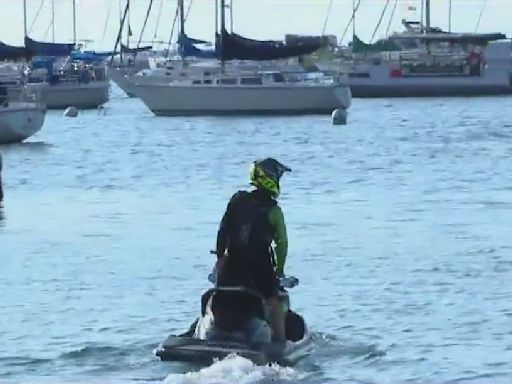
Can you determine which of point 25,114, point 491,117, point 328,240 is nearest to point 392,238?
point 328,240

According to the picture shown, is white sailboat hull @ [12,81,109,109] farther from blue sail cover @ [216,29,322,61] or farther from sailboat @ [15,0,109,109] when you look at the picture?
blue sail cover @ [216,29,322,61]

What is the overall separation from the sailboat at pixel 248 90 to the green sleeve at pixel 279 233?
5995 centimetres

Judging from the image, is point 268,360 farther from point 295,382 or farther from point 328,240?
point 328,240

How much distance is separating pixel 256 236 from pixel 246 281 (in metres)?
0.40

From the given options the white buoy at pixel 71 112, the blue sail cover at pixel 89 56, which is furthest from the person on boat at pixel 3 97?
the blue sail cover at pixel 89 56

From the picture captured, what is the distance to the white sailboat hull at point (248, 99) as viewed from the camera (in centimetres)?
7775

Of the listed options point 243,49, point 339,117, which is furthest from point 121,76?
point 339,117

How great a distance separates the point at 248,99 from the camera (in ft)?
255

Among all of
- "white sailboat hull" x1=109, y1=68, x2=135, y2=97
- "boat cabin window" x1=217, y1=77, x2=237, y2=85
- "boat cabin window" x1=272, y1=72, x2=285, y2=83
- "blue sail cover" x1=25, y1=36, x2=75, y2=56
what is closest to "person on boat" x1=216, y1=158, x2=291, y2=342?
"boat cabin window" x1=217, y1=77, x2=237, y2=85

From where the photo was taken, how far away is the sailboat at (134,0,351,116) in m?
76.9

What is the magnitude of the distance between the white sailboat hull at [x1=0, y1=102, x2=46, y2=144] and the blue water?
1.58 ft

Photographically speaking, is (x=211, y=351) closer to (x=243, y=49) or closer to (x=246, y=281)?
(x=246, y=281)

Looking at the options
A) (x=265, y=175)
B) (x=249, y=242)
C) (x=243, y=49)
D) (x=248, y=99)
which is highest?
(x=265, y=175)

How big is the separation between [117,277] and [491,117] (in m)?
63.4
